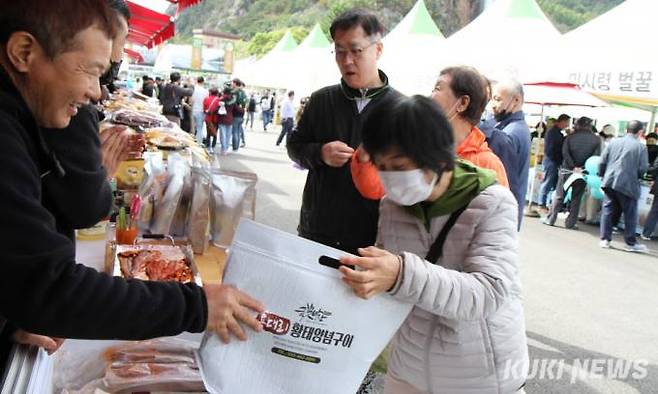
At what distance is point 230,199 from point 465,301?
1459 mm

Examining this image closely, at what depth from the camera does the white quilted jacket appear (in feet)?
4.23

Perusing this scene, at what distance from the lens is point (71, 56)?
97cm

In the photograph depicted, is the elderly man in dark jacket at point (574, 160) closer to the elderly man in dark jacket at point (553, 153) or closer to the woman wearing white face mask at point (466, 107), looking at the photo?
the elderly man in dark jacket at point (553, 153)

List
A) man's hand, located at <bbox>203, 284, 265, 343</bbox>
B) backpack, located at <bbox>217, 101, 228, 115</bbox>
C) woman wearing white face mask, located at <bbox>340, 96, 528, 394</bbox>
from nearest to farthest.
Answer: man's hand, located at <bbox>203, 284, 265, 343</bbox> → woman wearing white face mask, located at <bbox>340, 96, 528, 394</bbox> → backpack, located at <bbox>217, 101, 228, 115</bbox>

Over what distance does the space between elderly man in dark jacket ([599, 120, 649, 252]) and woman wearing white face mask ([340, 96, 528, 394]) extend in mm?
6951

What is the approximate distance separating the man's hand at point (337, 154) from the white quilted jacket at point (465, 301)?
687 mm

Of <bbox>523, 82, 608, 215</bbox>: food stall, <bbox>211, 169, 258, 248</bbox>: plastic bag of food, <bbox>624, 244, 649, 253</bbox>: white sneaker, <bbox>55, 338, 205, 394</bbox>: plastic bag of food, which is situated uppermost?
<bbox>523, 82, 608, 215</bbox>: food stall

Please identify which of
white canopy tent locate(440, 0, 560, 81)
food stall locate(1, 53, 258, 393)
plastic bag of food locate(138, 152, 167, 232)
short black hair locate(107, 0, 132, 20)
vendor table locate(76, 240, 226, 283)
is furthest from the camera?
white canopy tent locate(440, 0, 560, 81)

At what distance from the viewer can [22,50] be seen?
0.95 metres

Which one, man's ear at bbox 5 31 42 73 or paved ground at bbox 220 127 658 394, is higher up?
man's ear at bbox 5 31 42 73

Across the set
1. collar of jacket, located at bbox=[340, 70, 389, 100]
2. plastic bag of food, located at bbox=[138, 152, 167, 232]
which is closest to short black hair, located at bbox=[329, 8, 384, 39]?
collar of jacket, located at bbox=[340, 70, 389, 100]

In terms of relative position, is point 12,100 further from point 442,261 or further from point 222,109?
point 222,109

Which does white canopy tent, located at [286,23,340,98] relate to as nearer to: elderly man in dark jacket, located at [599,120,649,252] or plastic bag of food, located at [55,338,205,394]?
elderly man in dark jacket, located at [599,120,649,252]

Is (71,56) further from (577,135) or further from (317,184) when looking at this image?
(577,135)
